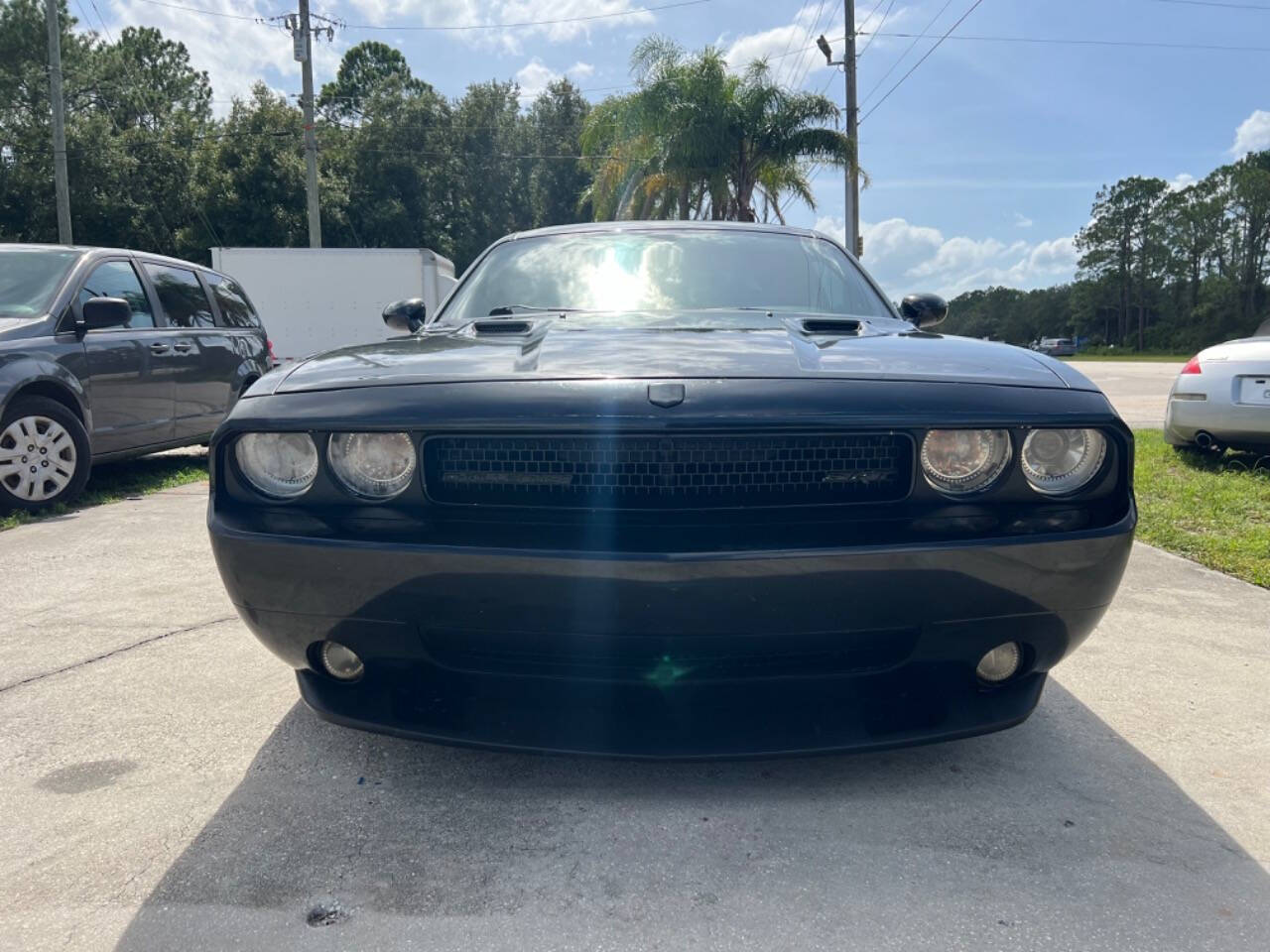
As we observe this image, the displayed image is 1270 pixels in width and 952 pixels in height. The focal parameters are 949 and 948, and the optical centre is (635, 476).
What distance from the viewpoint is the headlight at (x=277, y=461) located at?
1925mm

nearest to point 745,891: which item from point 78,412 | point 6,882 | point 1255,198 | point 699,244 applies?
point 6,882

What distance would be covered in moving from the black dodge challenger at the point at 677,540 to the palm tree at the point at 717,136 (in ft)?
61.7

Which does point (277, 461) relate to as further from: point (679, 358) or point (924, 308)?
point (924, 308)

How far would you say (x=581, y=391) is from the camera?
183 centimetres

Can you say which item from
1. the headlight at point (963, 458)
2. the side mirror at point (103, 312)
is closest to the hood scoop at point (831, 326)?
the headlight at point (963, 458)

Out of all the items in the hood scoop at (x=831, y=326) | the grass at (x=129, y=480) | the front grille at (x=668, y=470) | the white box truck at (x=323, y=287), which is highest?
the white box truck at (x=323, y=287)

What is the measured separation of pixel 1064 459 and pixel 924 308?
1.55m

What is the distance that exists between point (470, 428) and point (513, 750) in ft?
2.13

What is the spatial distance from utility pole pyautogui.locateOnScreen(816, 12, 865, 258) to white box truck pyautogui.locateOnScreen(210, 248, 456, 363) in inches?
381

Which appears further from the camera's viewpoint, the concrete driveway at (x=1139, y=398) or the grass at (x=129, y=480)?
the concrete driveway at (x=1139, y=398)

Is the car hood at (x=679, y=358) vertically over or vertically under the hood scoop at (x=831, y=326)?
under

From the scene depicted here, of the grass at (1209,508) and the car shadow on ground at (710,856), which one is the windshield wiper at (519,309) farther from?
the grass at (1209,508)

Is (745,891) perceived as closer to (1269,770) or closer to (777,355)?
(777,355)

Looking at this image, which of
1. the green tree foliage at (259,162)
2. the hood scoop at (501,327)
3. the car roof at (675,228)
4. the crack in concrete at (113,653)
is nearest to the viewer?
the hood scoop at (501,327)
